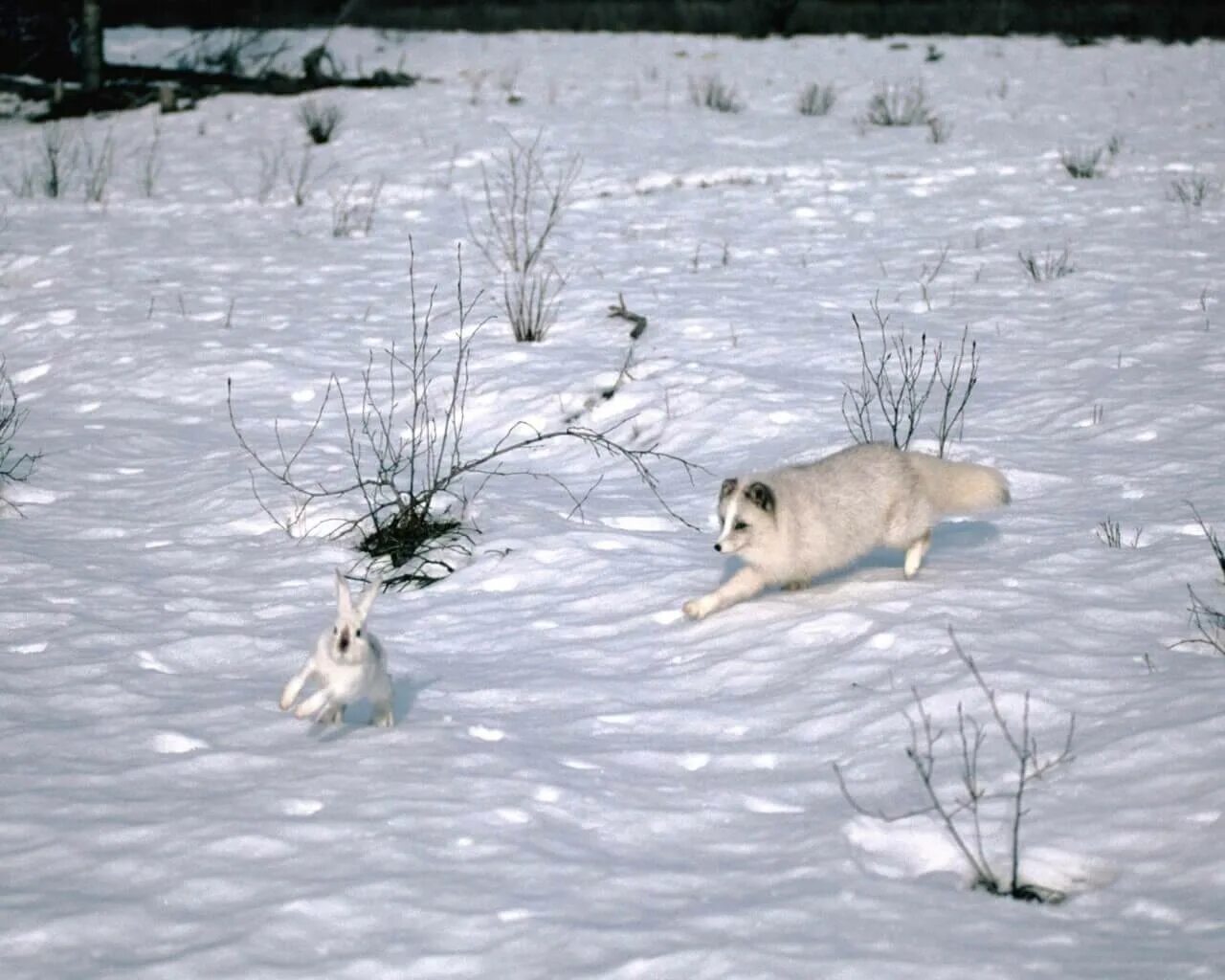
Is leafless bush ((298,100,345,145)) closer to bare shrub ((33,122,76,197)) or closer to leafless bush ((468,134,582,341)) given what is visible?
leafless bush ((468,134,582,341))

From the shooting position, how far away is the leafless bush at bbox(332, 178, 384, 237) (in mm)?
11492

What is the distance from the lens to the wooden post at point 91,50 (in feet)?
50.9

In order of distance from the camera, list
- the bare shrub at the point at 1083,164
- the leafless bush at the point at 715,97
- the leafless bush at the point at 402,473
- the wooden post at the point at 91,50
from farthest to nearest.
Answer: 1. the leafless bush at the point at 715,97
2. the wooden post at the point at 91,50
3. the bare shrub at the point at 1083,164
4. the leafless bush at the point at 402,473

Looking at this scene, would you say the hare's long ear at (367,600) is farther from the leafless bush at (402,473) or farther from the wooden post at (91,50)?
the wooden post at (91,50)

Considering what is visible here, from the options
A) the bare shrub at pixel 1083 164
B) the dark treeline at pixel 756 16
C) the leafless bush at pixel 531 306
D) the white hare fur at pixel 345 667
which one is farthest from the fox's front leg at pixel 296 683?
the dark treeline at pixel 756 16

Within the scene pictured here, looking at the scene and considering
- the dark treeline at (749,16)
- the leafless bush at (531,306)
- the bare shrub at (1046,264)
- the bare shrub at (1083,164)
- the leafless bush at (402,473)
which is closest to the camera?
the leafless bush at (402,473)

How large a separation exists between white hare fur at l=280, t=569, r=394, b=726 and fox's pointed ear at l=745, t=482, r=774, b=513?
4.76 feet

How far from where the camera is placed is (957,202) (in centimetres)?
1180

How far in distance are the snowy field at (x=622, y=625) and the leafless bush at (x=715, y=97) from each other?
390 centimetres

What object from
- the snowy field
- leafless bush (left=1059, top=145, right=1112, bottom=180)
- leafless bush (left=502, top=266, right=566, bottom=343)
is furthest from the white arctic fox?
leafless bush (left=1059, top=145, right=1112, bottom=180)

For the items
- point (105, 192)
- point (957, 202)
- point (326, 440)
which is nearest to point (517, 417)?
point (326, 440)

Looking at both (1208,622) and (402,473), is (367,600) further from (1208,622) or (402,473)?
(1208,622)

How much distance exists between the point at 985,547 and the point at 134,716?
3.36 m

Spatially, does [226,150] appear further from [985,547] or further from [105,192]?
[985,547]
